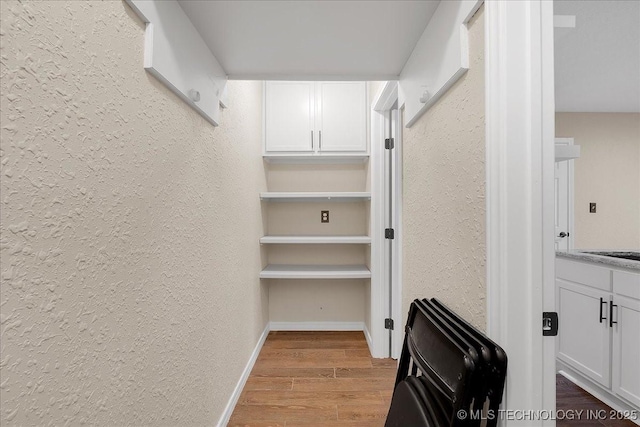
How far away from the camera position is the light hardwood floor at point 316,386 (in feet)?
6.02

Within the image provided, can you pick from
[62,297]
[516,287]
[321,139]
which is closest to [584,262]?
[516,287]

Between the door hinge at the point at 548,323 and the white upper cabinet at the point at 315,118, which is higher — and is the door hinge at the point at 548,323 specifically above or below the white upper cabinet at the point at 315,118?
below

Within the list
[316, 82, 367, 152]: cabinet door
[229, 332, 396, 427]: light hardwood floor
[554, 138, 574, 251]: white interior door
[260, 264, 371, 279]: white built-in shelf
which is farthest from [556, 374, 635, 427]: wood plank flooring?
[316, 82, 367, 152]: cabinet door

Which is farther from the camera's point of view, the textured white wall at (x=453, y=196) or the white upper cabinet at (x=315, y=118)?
the white upper cabinet at (x=315, y=118)

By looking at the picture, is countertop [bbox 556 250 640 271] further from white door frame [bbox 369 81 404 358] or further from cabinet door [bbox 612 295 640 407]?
white door frame [bbox 369 81 404 358]

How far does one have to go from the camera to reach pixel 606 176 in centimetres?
372

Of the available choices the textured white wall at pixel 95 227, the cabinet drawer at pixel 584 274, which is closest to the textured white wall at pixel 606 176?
the cabinet drawer at pixel 584 274

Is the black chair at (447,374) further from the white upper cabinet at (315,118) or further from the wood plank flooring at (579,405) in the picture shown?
the white upper cabinet at (315,118)

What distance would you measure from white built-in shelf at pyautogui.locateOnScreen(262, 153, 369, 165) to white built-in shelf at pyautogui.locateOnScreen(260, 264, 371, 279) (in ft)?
3.32

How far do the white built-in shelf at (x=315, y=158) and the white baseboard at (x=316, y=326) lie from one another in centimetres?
157

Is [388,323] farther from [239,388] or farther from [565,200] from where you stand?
[565,200]

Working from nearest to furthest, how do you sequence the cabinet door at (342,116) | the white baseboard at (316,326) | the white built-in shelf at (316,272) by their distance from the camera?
the white built-in shelf at (316,272)
the cabinet door at (342,116)
the white baseboard at (316,326)

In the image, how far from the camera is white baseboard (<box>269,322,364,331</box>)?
317 cm

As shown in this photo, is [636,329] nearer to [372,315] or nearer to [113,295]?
[372,315]
